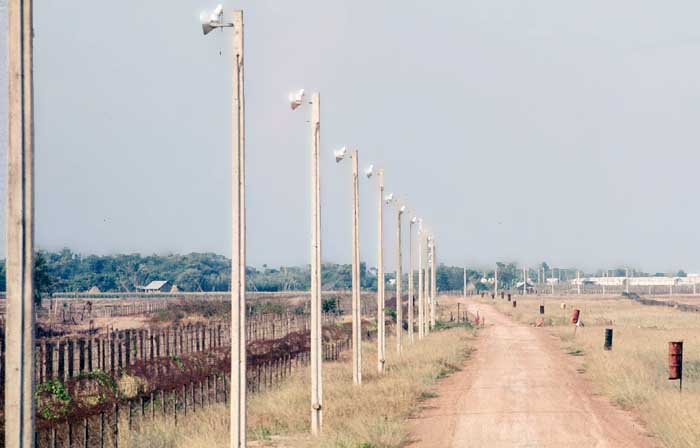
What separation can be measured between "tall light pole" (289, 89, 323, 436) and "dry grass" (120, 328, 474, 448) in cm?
67

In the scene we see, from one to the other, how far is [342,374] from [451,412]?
913 cm

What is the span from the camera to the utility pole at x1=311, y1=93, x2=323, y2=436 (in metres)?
21.8

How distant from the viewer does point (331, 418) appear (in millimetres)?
22609

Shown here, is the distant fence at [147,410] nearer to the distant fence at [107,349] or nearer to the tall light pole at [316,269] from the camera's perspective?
the distant fence at [107,349]

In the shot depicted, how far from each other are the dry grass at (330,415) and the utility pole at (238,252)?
2.42 m

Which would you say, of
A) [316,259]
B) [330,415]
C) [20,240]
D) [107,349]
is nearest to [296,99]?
[316,259]

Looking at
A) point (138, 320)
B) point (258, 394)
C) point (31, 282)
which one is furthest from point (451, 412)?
point (138, 320)

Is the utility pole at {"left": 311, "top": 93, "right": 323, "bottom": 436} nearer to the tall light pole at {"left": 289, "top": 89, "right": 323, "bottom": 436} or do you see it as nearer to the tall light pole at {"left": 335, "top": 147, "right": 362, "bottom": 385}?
the tall light pole at {"left": 289, "top": 89, "right": 323, "bottom": 436}

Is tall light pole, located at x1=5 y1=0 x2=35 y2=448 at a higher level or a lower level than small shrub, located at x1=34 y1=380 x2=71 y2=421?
higher

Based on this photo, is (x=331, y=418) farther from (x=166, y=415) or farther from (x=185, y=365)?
(x=185, y=365)

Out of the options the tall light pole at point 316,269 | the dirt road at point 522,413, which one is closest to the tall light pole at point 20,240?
the dirt road at point 522,413

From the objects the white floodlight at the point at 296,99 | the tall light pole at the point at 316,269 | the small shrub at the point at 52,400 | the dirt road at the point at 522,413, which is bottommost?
the dirt road at the point at 522,413

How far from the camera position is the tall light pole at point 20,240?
941 cm

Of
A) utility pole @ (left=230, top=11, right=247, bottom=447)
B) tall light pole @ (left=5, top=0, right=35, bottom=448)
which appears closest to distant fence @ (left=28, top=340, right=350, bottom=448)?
utility pole @ (left=230, top=11, right=247, bottom=447)
